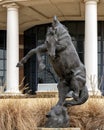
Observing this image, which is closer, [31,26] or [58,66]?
[58,66]

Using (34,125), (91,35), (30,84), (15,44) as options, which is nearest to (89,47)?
(91,35)

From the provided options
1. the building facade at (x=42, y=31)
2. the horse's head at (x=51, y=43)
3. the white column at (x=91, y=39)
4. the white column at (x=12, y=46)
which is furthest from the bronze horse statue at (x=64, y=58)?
the white column at (x=12, y=46)

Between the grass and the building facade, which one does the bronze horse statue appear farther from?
the building facade

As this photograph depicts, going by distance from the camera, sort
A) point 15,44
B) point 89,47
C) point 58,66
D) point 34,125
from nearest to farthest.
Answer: point 58,66, point 34,125, point 89,47, point 15,44

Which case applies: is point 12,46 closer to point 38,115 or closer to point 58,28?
point 38,115

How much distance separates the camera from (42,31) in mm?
29219

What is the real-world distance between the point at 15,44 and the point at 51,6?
2789mm

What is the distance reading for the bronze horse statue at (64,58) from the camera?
6730mm

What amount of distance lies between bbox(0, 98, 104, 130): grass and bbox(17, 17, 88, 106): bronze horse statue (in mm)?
1278

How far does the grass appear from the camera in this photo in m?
8.18

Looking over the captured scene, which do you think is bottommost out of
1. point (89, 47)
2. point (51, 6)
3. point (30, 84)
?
point (30, 84)

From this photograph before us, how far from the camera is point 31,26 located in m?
29.4

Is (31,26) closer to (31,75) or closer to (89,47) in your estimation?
(31,75)

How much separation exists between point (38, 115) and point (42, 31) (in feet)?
69.3
